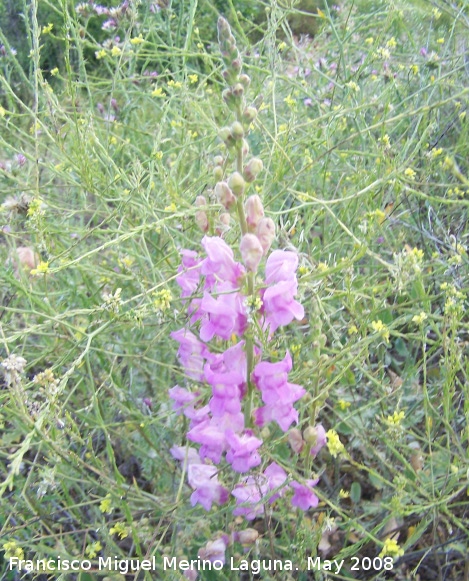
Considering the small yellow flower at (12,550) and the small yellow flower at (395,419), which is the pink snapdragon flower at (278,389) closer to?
the small yellow flower at (395,419)

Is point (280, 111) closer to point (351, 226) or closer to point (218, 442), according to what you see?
point (351, 226)

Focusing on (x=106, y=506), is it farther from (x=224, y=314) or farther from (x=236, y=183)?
(x=236, y=183)

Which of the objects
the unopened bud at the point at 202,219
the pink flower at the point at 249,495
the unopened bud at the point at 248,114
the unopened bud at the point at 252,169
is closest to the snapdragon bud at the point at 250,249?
the unopened bud at the point at 252,169

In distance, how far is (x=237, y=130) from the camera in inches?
41.0

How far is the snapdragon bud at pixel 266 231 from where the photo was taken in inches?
44.6

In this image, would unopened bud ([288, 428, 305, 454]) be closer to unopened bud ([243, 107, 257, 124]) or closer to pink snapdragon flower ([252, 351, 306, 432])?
pink snapdragon flower ([252, 351, 306, 432])

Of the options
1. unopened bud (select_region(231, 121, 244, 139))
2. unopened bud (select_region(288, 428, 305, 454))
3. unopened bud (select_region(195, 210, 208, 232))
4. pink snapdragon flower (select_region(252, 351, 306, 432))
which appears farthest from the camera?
unopened bud (select_region(195, 210, 208, 232))

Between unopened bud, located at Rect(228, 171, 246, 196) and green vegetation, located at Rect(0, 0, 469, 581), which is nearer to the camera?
unopened bud, located at Rect(228, 171, 246, 196)

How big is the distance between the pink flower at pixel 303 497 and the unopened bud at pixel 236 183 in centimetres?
65

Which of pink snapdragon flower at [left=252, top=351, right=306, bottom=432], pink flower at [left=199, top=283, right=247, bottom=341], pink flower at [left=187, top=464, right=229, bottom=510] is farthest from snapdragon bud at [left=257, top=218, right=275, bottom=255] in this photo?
pink flower at [left=187, top=464, right=229, bottom=510]

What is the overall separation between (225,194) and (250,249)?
11cm

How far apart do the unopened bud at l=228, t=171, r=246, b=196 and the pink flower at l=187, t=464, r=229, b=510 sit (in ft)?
2.06

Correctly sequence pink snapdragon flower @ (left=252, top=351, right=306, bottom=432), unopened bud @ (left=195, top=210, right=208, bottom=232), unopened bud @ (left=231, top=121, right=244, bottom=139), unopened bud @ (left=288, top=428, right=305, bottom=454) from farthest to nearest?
unopened bud @ (left=195, top=210, right=208, bottom=232)
unopened bud @ (left=288, top=428, right=305, bottom=454)
pink snapdragon flower @ (left=252, top=351, right=306, bottom=432)
unopened bud @ (left=231, top=121, right=244, bottom=139)

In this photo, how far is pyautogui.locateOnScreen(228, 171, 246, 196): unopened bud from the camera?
3.43ft
